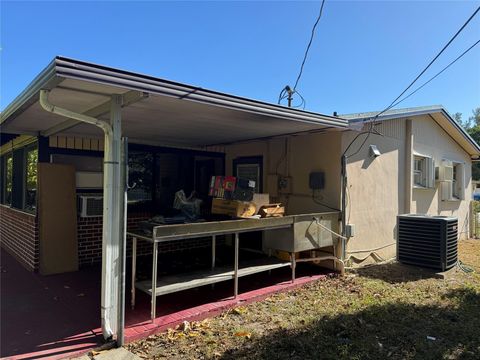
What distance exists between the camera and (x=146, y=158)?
755 cm

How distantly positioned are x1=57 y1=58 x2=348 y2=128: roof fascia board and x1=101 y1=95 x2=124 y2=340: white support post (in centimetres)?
48

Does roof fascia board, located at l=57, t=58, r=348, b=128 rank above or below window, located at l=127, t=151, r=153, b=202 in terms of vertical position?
above

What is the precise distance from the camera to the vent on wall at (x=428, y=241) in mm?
6359

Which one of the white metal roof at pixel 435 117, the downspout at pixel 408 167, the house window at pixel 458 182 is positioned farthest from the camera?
the house window at pixel 458 182

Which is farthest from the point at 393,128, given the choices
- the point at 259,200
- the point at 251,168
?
the point at 259,200

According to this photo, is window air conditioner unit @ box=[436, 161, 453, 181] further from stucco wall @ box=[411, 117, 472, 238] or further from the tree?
the tree

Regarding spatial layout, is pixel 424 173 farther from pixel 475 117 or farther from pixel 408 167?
pixel 475 117

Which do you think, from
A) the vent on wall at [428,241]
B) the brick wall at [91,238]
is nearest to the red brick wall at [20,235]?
the brick wall at [91,238]

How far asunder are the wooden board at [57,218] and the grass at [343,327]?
3295mm

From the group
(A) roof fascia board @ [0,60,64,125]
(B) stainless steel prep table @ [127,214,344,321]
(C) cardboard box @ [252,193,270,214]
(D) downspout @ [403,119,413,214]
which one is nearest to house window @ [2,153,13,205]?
(A) roof fascia board @ [0,60,64,125]

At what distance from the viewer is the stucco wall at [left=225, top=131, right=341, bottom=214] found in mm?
6297

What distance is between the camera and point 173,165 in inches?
320

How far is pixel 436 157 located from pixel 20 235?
33.9 ft

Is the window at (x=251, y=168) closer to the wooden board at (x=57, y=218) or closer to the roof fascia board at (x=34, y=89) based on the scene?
the wooden board at (x=57, y=218)
